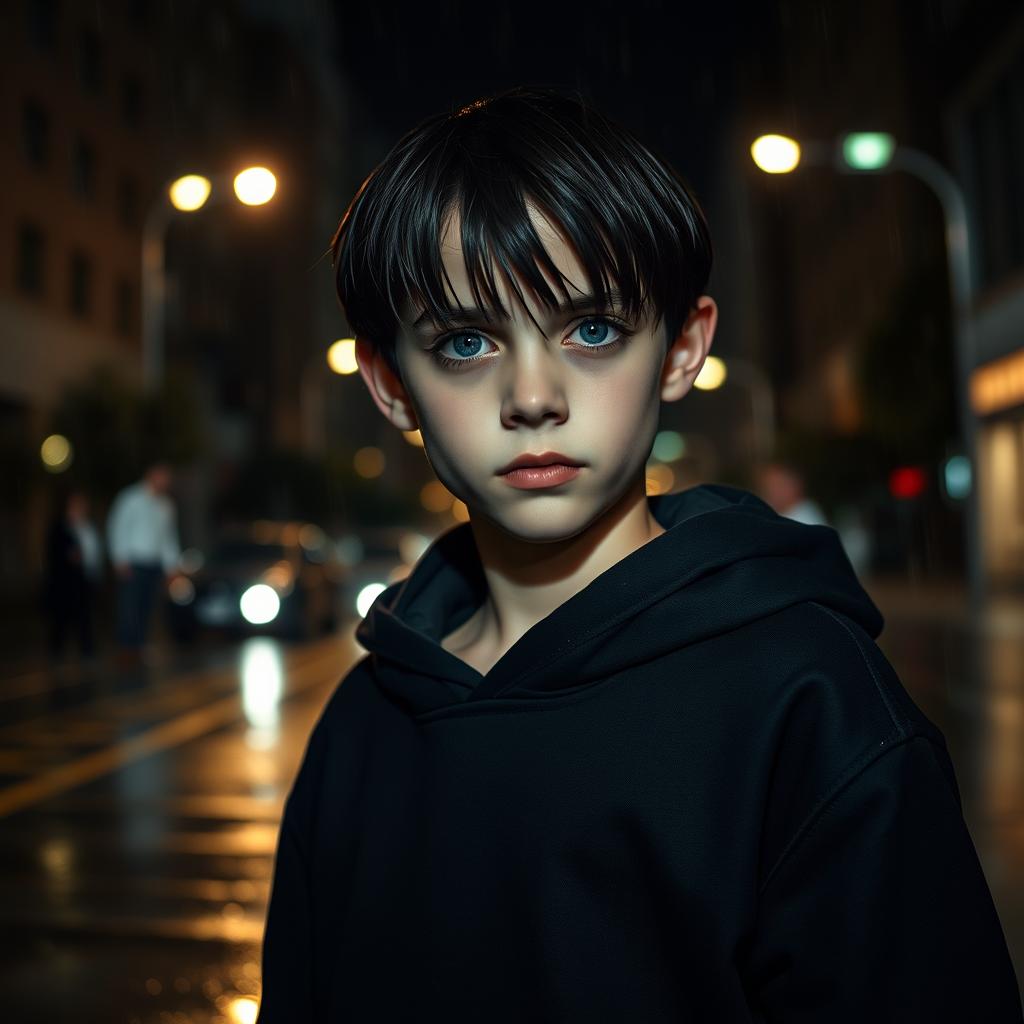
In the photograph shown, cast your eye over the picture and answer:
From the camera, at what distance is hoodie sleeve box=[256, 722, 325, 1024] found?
5.59ft

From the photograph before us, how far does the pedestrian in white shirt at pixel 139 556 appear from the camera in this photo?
14.2m

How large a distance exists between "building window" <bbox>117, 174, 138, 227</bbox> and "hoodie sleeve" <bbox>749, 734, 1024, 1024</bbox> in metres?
37.6

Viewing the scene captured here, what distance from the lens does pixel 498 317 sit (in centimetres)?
142

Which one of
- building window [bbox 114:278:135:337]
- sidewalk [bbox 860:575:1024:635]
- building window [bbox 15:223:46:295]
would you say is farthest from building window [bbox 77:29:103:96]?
sidewalk [bbox 860:575:1024:635]

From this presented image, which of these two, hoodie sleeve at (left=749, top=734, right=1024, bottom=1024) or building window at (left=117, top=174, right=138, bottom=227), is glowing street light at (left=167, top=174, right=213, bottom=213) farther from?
building window at (left=117, top=174, right=138, bottom=227)

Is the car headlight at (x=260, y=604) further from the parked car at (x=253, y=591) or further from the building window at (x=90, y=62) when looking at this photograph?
the building window at (x=90, y=62)

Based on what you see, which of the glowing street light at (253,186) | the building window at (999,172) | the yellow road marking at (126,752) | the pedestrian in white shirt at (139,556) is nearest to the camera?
the glowing street light at (253,186)

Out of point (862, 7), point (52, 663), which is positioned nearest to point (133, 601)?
point (52, 663)

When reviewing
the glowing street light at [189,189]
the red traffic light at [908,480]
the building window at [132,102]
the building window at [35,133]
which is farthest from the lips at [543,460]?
the building window at [132,102]

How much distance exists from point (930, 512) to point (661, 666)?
3929 centimetres

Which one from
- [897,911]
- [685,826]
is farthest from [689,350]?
[897,911]

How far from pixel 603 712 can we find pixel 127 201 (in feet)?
125

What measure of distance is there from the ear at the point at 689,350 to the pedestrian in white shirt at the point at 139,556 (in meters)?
13.3

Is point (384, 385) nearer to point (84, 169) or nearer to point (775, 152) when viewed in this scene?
point (775, 152)
